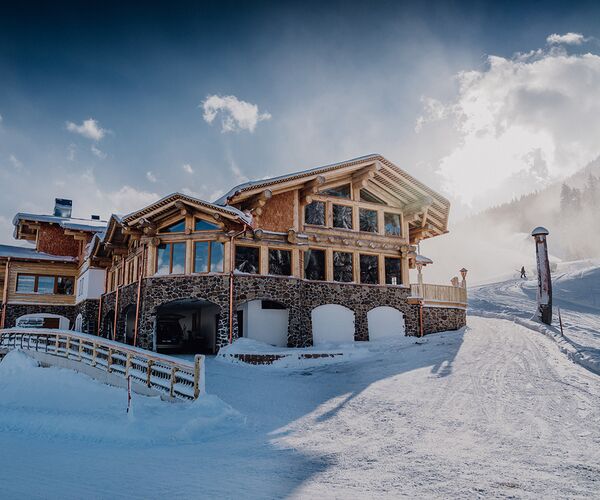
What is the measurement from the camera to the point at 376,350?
60.3 ft

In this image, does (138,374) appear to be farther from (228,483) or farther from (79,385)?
(228,483)

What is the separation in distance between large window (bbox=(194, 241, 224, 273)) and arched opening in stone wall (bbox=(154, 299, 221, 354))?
13.2 ft

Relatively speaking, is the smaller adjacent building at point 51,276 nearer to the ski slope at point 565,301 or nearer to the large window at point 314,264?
the large window at point 314,264

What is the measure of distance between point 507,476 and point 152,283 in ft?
50.1

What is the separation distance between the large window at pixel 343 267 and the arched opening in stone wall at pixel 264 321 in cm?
304

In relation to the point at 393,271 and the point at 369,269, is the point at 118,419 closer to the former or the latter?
the point at 369,269

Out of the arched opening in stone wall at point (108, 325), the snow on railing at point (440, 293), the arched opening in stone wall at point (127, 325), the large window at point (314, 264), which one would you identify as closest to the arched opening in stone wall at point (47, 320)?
the arched opening in stone wall at point (108, 325)

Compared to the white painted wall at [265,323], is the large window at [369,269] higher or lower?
higher

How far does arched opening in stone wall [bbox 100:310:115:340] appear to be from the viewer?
2428 cm

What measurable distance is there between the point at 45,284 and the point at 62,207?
616 cm

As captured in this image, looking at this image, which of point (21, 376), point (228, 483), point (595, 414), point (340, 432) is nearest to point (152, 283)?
point (21, 376)

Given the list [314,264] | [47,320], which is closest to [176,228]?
[314,264]

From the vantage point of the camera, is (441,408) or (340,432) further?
(441,408)

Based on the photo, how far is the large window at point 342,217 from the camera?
21.1 metres
